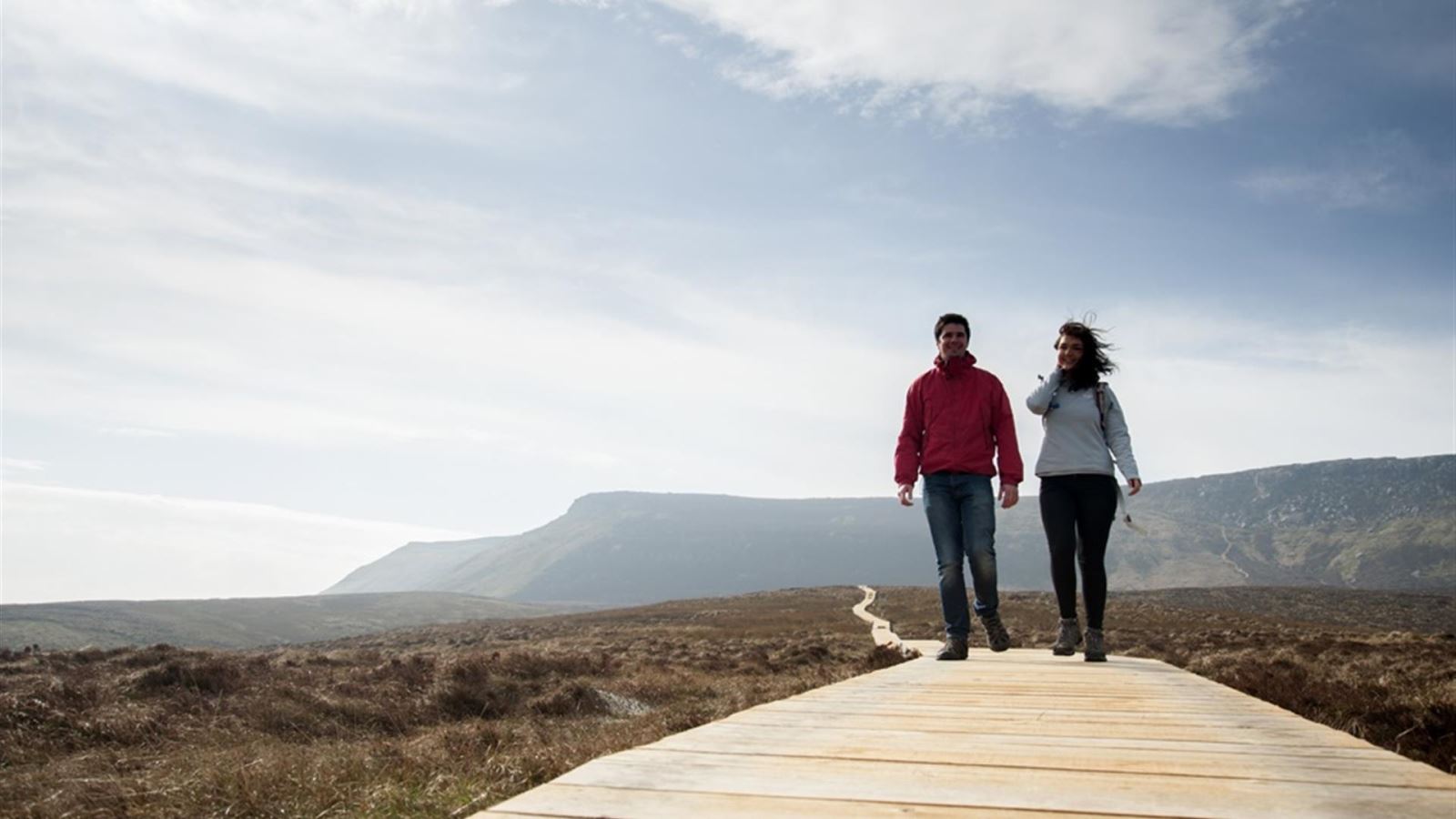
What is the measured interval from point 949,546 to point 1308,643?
1707 cm

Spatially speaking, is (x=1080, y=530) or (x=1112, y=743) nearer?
(x=1112, y=743)

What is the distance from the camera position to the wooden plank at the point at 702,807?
2008 millimetres

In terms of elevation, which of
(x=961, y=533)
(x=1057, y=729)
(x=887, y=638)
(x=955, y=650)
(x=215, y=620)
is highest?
(x=961, y=533)

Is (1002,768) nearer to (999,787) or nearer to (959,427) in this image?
(999,787)

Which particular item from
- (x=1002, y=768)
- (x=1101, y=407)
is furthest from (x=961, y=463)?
(x=1002, y=768)

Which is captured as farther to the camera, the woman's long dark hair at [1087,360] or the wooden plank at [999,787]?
the woman's long dark hair at [1087,360]

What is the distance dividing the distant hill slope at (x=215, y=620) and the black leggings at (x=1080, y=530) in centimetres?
5449

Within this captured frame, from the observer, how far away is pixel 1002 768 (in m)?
2.59

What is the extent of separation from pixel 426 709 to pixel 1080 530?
27.7 feet

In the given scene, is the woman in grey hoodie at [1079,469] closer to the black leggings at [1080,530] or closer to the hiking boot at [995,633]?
the black leggings at [1080,530]

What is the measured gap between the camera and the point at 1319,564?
186500 millimetres

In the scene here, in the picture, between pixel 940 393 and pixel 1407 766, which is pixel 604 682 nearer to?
pixel 940 393

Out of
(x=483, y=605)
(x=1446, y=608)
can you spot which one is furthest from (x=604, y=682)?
(x=483, y=605)

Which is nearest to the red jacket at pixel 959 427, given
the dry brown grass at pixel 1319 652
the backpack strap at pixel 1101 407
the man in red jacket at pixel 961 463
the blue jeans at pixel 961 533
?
the man in red jacket at pixel 961 463
